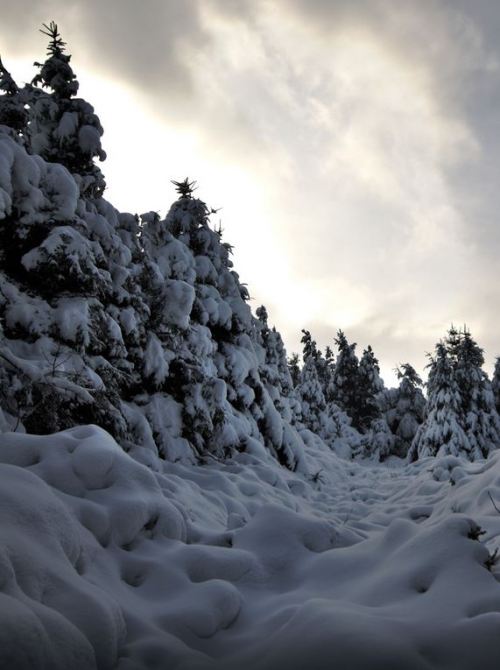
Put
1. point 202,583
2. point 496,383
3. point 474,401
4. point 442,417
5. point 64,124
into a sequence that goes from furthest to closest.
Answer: point 496,383 → point 474,401 → point 442,417 → point 64,124 → point 202,583

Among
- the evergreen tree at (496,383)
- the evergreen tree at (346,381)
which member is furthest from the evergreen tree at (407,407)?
the evergreen tree at (346,381)

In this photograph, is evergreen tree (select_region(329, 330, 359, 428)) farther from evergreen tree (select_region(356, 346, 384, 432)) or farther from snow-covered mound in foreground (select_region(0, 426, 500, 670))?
snow-covered mound in foreground (select_region(0, 426, 500, 670))

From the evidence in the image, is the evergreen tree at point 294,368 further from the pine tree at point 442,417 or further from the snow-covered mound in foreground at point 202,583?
the snow-covered mound in foreground at point 202,583

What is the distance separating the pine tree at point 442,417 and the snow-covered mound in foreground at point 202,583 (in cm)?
1907

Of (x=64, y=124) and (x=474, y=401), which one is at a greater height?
(x=64, y=124)

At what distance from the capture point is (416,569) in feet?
9.68

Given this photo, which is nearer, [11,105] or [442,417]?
[11,105]

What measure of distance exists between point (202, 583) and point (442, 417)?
22727 millimetres

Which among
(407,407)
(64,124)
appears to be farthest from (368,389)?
(64,124)

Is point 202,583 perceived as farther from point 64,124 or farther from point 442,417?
point 442,417

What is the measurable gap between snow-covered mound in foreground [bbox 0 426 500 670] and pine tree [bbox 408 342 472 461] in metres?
19.1

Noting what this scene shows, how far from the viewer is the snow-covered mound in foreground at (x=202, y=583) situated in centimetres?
202

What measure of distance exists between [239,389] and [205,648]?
10921 millimetres

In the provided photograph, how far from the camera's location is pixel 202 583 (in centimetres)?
308
